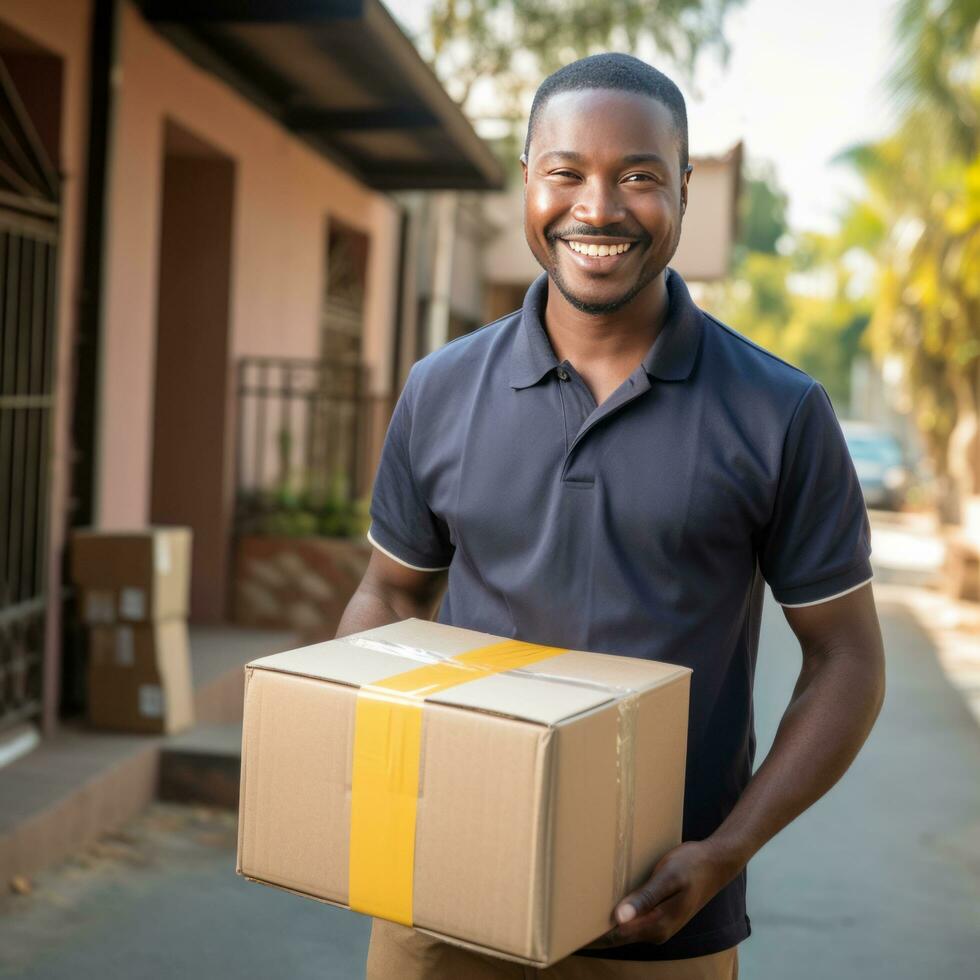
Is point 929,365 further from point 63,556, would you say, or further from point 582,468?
point 582,468

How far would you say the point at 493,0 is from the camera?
1154 centimetres

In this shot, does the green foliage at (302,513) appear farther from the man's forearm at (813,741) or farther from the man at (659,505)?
the man's forearm at (813,741)

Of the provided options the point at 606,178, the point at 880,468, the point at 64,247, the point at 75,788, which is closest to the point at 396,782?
the point at 606,178

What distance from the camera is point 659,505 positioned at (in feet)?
5.82

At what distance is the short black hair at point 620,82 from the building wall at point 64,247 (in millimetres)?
3988

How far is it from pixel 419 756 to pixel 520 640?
0.36 metres

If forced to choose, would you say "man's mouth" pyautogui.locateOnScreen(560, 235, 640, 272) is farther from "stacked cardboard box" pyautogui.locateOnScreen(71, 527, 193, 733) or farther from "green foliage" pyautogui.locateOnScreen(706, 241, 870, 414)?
"green foliage" pyautogui.locateOnScreen(706, 241, 870, 414)

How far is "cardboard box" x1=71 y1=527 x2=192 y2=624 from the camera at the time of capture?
214 inches

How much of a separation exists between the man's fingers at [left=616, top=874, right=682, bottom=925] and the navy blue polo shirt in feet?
0.69

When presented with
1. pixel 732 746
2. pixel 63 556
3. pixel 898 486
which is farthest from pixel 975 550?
pixel 898 486

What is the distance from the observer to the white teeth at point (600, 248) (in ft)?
5.88

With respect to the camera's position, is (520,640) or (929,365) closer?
(520,640)

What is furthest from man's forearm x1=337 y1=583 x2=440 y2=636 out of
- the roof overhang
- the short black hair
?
the roof overhang

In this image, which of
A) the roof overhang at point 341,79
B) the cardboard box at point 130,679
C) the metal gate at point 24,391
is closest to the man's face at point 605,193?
the metal gate at point 24,391
